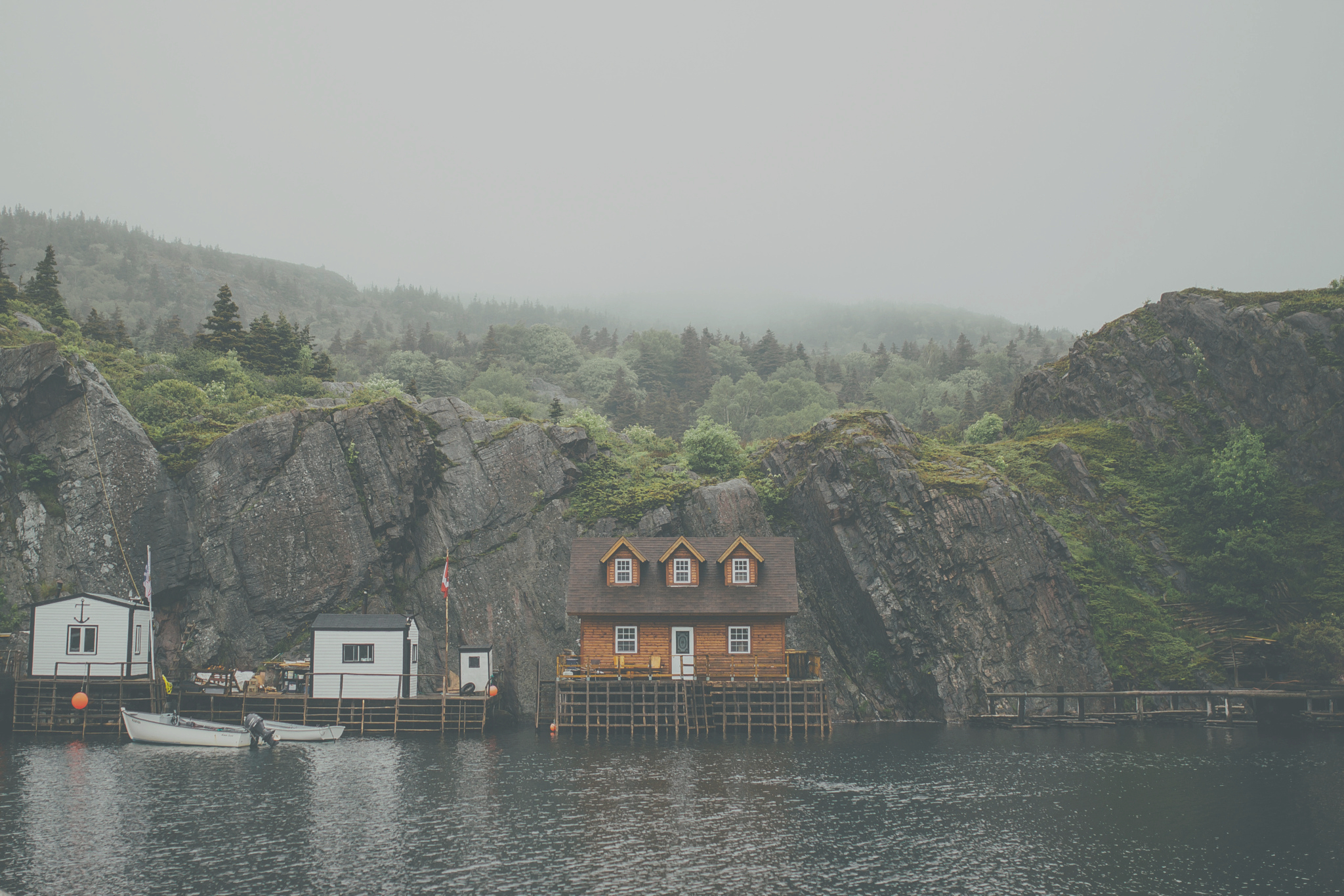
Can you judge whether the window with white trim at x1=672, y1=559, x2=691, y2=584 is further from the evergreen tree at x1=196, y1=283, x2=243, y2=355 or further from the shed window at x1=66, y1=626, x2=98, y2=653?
the evergreen tree at x1=196, y1=283, x2=243, y2=355

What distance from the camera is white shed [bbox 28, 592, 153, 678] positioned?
47.1 m

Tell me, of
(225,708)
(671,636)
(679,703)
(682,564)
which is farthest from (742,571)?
(225,708)

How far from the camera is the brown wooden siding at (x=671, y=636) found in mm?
51750

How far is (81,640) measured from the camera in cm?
4756

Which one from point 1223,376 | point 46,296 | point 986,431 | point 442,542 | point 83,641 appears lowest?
point 83,641

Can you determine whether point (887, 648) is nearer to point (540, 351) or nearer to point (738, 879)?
point (738, 879)

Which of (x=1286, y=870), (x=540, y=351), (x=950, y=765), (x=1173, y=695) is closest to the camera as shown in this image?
(x=1286, y=870)

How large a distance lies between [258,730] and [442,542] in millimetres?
19460

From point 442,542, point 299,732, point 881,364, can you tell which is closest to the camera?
point 299,732

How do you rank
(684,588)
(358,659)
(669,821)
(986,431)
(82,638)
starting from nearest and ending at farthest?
(669,821)
(82,638)
(358,659)
(684,588)
(986,431)

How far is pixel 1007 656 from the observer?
5519cm

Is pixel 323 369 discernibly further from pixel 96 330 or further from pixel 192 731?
pixel 192 731

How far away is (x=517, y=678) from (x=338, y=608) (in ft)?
40.0

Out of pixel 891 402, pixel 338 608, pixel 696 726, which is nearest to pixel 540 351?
pixel 891 402
